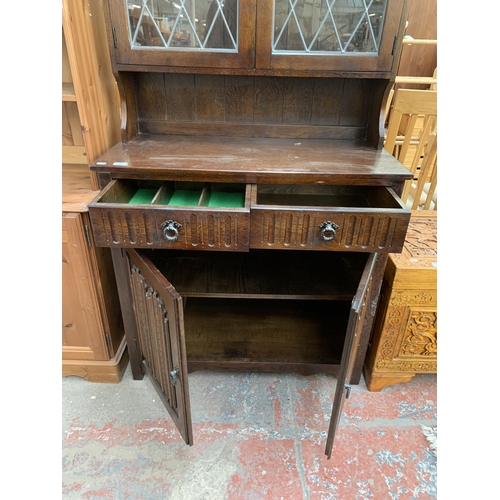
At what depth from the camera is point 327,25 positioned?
4.14 feet

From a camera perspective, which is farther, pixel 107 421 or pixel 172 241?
pixel 107 421

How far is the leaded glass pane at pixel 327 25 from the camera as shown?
1.23m

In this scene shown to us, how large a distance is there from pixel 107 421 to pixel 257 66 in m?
1.54

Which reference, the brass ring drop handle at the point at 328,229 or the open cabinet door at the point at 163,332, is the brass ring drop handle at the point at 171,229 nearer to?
the open cabinet door at the point at 163,332

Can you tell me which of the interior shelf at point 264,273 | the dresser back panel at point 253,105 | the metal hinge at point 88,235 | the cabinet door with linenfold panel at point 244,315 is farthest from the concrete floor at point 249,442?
the dresser back panel at point 253,105

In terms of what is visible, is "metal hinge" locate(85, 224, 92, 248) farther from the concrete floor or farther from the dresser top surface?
the concrete floor

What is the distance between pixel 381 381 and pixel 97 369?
1.30 meters

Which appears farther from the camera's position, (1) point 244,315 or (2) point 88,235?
(1) point 244,315

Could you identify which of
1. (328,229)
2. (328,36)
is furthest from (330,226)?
(328,36)

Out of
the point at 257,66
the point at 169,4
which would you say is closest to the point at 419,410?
the point at 257,66

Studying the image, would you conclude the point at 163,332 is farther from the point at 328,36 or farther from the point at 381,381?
the point at 328,36

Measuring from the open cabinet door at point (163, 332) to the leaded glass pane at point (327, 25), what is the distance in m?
0.93

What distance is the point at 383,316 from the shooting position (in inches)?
57.2

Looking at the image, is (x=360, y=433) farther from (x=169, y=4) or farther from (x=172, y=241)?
(x=169, y=4)
